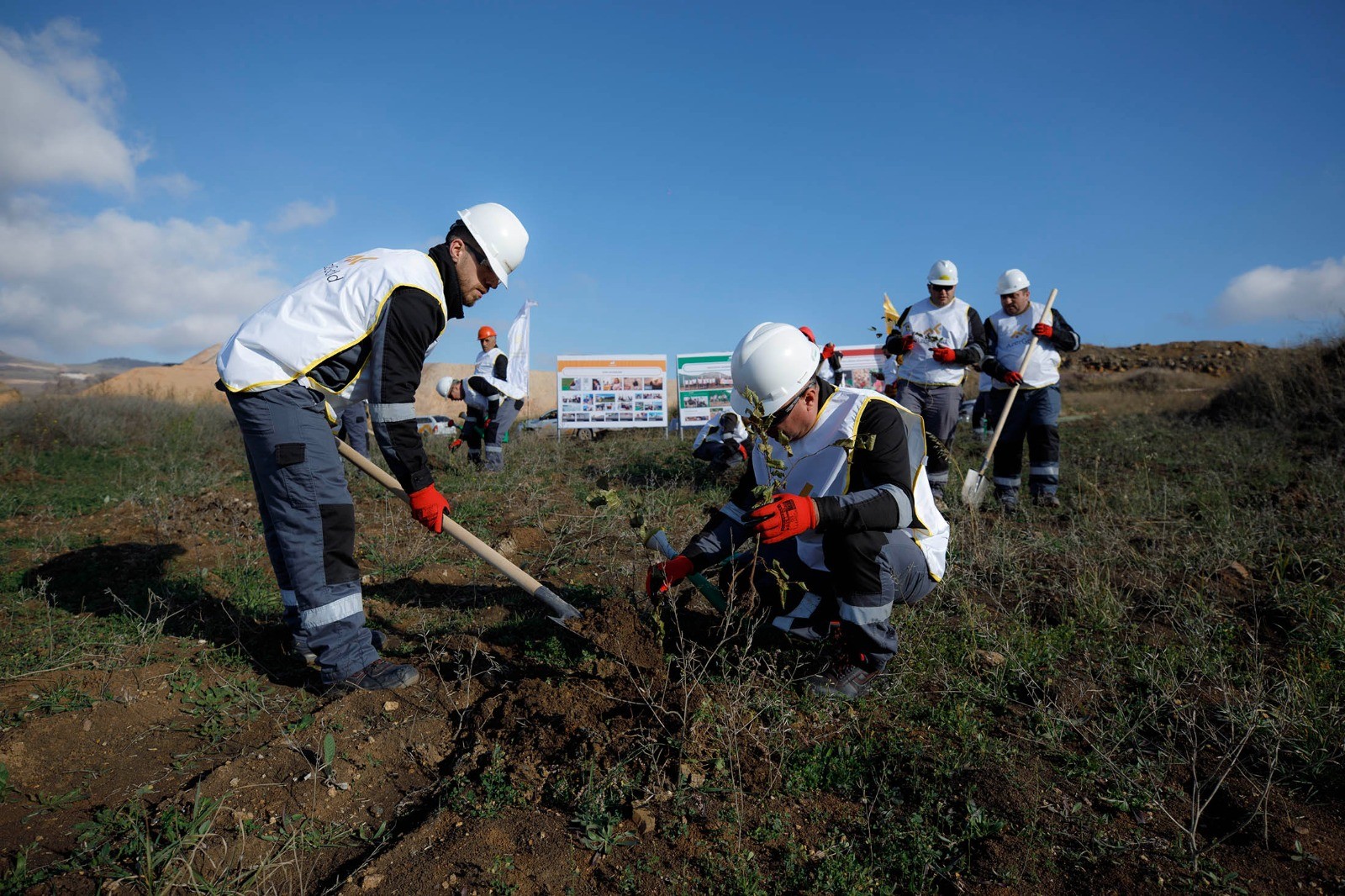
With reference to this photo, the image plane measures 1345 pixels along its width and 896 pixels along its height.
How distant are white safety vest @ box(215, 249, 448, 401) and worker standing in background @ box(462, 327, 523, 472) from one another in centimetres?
514

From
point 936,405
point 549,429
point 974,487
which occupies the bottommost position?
point 974,487

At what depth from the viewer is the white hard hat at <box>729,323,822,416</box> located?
9.20ft

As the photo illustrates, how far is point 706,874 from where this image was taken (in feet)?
6.69

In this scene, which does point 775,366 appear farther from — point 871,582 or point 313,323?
point 313,323

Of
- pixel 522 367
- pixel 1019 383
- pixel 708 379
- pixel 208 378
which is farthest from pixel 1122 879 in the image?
pixel 208 378

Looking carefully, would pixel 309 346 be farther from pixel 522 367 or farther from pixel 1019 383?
pixel 522 367

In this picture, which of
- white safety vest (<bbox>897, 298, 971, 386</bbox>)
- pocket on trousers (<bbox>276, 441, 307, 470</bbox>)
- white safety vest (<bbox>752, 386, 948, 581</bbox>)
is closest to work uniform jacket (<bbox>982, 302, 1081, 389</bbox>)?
white safety vest (<bbox>897, 298, 971, 386</bbox>)

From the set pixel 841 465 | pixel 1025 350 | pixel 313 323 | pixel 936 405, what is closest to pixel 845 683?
pixel 841 465

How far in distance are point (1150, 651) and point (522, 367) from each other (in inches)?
303

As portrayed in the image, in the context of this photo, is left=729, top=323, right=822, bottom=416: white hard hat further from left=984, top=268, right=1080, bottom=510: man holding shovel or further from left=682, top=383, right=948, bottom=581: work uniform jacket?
left=984, top=268, right=1080, bottom=510: man holding shovel

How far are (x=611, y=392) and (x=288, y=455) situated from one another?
960 centimetres

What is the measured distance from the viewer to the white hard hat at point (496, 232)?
3287 mm

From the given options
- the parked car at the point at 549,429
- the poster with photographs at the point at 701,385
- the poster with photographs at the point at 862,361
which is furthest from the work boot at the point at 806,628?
the poster with photographs at the point at 862,361

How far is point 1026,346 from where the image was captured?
6453 mm
